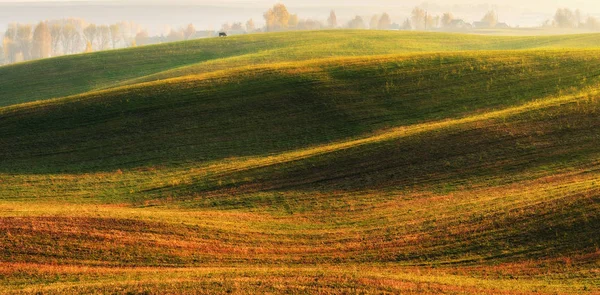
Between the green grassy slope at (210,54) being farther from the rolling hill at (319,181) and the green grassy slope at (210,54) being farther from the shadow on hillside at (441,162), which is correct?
the shadow on hillside at (441,162)

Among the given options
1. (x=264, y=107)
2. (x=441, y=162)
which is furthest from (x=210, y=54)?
(x=441, y=162)

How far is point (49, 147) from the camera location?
123ft

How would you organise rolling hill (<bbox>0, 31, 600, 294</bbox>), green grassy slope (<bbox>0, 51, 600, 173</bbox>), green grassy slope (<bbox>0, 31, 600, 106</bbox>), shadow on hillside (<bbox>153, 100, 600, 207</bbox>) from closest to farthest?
rolling hill (<bbox>0, 31, 600, 294</bbox>)
shadow on hillside (<bbox>153, 100, 600, 207</bbox>)
green grassy slope (<bbox>0, 51, 600, 173</bbox>)
green grassy slope (<bbox>0, 31, 600, 106</bbox>)

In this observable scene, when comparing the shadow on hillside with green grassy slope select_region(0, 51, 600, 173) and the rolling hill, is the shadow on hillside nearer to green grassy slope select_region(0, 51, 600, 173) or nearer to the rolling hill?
the rolling hill

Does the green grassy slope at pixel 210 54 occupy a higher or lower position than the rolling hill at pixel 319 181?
higher

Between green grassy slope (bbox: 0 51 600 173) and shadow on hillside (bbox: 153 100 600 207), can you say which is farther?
green grassy slope (bbox: 0 51 600 173)

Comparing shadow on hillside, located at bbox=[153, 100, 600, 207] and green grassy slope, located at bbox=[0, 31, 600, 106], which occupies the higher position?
green grassy slope, located at bbox=[0, 31, 600, 106]

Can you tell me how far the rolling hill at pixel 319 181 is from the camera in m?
20.1

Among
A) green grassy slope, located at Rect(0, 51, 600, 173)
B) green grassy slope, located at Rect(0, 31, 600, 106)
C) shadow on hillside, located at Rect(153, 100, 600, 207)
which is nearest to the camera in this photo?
shadow on hillside, located at Rect(153, 100, 600, 207)

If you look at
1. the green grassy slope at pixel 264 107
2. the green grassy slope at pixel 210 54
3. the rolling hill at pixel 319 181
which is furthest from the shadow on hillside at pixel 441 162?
the green grassy slope at pixel 210 54

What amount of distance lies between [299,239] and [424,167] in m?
10.5

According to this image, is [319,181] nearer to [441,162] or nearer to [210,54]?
[441,162]

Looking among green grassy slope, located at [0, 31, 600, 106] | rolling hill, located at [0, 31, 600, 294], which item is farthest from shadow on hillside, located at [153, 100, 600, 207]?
green grassy slope, located at [0, 31, 600, 106]

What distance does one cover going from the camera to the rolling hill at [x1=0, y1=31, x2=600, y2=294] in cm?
2014
